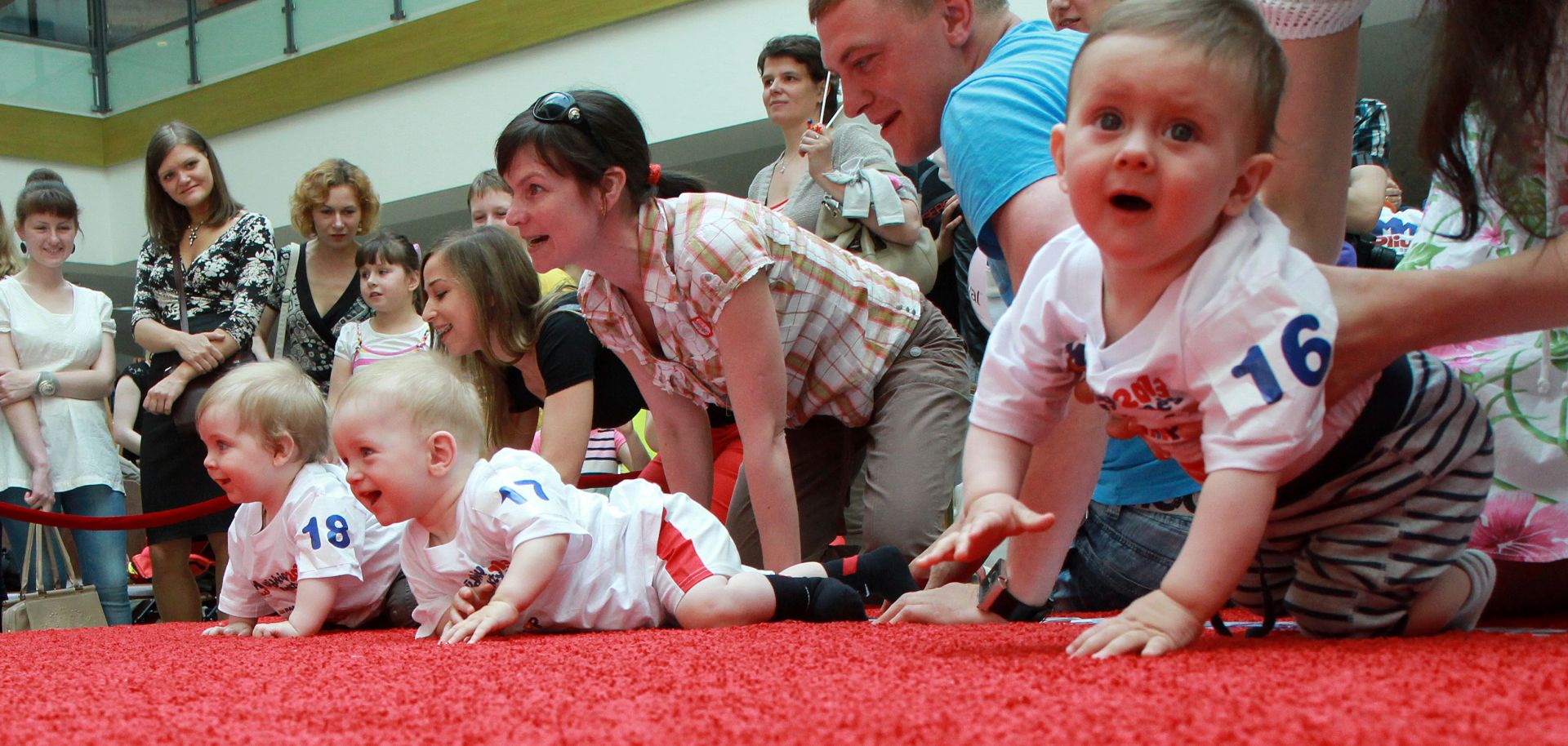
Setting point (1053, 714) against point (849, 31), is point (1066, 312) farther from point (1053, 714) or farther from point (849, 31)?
point (849, 31)

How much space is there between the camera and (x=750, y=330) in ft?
8.19

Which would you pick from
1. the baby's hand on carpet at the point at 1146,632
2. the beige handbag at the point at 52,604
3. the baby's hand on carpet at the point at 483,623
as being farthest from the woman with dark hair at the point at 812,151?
the beige handbag at the point at 52,604

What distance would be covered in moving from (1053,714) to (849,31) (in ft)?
5.11

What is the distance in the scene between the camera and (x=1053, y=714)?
0.90 meters

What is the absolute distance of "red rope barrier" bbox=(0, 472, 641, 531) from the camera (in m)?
3.55

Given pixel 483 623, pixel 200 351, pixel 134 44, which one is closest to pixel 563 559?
pixel 483 623

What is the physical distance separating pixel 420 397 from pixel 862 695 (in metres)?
1.43

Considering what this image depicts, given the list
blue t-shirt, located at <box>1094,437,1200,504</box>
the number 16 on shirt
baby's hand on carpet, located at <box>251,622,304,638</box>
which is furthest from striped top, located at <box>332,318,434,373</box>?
the number 16 on shirt

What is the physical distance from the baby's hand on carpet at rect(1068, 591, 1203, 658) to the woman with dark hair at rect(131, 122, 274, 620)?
3.34 m

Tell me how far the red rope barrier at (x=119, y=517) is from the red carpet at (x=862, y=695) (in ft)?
6.55

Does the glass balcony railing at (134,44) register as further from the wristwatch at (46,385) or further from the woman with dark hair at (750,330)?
the woman with dark hair at (750,330)

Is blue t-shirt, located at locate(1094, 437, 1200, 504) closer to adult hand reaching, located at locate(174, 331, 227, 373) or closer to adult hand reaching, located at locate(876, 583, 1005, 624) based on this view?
adult hand reaching, located at locate(876, 583, 1005, 624)

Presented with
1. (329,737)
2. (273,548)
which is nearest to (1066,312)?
(329,737)

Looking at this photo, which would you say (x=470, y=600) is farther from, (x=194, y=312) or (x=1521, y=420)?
(x=194, y=312)
